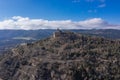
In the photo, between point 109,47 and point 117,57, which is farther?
point 109,47

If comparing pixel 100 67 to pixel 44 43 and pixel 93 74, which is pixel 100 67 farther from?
pixel 44 43

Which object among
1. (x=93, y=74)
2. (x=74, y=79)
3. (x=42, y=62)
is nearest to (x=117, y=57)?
(x=93, y=74)

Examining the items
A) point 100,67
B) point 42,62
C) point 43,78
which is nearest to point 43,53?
point 42,62

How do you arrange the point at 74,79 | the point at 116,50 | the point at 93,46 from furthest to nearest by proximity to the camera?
1. the point at 93,46
2. the point at 116,50
3. the point at 74,79

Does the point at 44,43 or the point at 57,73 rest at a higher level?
the point at 44,43

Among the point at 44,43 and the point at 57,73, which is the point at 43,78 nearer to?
the point at 57,73

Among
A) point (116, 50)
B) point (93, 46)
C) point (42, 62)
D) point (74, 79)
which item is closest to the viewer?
point (74, 79)
